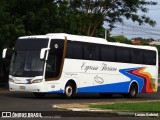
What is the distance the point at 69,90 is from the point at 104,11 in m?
15.1

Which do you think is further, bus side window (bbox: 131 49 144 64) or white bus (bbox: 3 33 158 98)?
bus side window (bbox: 131 49 144 64)

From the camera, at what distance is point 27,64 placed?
Answer: 26.7 m

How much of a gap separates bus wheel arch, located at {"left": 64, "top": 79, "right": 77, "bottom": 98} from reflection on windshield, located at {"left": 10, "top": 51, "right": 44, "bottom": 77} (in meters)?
2.02

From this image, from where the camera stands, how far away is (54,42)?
26891 mm

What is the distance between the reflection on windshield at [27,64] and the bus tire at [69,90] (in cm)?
203

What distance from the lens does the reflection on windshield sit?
2645cm

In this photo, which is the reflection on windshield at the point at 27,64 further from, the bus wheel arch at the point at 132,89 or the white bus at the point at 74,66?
the bus wheel arch at the point at 132,89

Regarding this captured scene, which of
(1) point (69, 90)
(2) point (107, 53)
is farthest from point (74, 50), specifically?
(2) point (107, 53)

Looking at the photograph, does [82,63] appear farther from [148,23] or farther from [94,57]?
[148,23]

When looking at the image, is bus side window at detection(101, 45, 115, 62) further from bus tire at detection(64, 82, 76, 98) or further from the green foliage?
the green foliage

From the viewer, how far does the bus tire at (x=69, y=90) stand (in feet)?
90.7

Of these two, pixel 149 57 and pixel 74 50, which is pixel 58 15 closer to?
pixel 149 57

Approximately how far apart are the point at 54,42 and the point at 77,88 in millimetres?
3061

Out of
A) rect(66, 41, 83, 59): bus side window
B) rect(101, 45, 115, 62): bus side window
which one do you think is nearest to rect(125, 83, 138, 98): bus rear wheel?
rect(101, 45, 115, 62): bus side window
